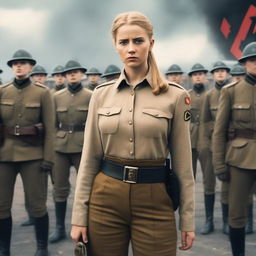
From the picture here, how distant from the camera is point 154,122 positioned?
2131mm

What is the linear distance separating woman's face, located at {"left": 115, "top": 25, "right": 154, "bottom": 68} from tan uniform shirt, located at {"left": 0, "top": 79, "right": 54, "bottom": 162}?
2331 millimetres

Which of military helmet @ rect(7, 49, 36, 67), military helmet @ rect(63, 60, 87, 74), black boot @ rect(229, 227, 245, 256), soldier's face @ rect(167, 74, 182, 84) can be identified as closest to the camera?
black boot @ rect(229, 227, 245, 256)

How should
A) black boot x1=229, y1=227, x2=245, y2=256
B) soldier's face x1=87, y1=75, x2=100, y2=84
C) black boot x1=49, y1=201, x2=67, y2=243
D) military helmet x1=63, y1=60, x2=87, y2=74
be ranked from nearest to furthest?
black boot x1=229, y1=227, x2=245, y2=256 → black boot x1=49, y1=201, x2=67, y2=243 → military helmet x1=63, y1=60, x2=87, y2=74 → soldier's face x1=87, y1=75, x2=100, y2=84

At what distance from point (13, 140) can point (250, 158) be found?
7.49ft

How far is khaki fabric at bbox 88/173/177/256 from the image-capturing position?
7.00 ft

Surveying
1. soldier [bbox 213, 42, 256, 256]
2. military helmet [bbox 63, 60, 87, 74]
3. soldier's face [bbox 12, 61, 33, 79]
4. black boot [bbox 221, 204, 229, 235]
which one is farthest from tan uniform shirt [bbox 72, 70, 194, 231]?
military helmet [bbox 63, 60, 87, 74]

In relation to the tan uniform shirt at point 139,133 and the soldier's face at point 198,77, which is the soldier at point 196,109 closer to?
the soldier's face at point 198,77

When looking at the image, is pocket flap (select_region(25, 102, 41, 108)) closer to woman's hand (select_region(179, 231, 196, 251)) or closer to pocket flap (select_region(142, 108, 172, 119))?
pocket flap (select_region(142, 108, 172, 119))

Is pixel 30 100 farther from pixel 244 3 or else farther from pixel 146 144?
pixel 244 3

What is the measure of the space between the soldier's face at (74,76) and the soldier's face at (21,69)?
136cm

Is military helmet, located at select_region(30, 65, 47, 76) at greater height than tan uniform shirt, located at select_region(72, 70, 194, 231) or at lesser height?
greater

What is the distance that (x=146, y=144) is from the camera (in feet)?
7.03

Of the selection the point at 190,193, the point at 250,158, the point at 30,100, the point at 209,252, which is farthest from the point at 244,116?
the point at 30,100

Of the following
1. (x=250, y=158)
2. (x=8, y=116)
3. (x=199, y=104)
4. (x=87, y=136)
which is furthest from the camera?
(x=199, y=104)
